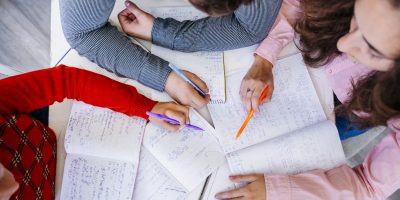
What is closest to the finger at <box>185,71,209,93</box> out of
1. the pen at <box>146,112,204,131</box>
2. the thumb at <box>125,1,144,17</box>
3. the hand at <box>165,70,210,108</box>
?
the hand at <box>165,70,210,108</box>

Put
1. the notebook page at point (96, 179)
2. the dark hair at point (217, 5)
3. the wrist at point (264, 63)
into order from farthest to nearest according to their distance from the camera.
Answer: the wrist at point (264, 63) → the notebook page at point (96, 179) → the dark hair at point (217, 5)

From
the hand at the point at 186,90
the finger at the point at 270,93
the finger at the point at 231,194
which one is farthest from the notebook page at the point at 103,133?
the finger at the point at 270,93

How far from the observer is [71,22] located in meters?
0.90

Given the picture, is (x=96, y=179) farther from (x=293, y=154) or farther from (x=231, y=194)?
(x=293, y=154)

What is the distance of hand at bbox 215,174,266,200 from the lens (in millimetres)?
883

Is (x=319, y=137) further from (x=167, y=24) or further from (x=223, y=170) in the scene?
(x=167, y=24)

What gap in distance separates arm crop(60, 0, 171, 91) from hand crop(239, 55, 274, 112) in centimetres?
21

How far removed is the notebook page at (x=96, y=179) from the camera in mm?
869

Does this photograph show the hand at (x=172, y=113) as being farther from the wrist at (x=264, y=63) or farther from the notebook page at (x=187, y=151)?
the wrist at (x=264, y=63)

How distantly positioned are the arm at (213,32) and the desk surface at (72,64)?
0.05 metres

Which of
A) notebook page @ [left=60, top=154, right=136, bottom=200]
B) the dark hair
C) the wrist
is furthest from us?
the wrist

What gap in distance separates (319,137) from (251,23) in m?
0.34

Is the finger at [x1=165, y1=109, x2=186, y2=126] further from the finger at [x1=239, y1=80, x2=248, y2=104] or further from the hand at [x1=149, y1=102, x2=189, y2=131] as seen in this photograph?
the finger at [x1=239, y1=80, x2=248, y2=104]

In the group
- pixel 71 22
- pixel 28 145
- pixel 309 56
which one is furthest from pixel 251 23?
pixel 28 145
